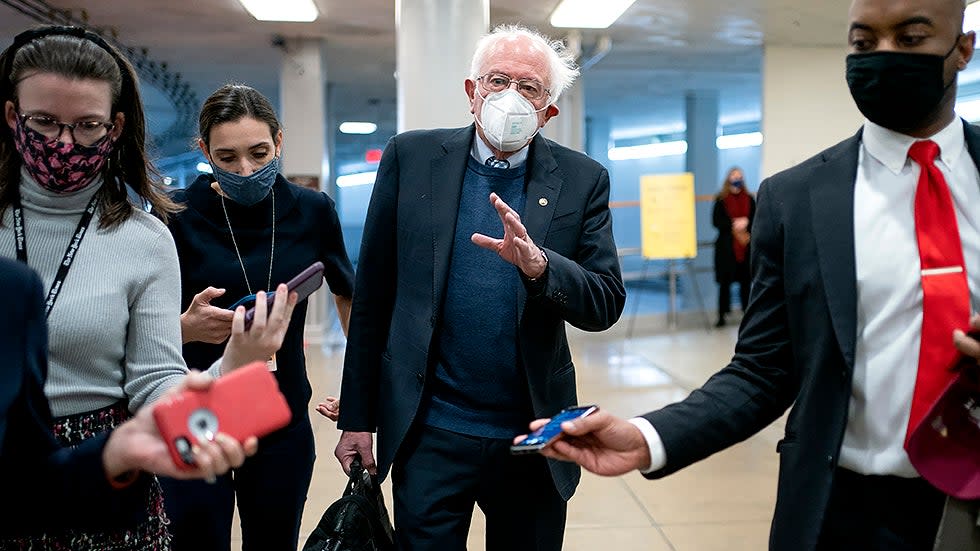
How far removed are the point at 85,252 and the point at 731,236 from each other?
9.42 metres

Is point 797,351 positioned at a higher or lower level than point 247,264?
lower

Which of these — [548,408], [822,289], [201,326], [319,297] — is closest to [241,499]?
[201,326]

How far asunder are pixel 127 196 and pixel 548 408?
106 centimetres

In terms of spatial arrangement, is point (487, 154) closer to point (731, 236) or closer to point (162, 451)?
point (162, 451)

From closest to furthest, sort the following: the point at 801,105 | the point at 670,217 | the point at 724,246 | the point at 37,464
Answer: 1. the point at 37,464
2. the point at 670,217
3. the point at 801,105
4. the point at 724,246

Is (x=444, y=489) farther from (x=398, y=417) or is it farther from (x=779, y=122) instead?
(x=779, y=122)

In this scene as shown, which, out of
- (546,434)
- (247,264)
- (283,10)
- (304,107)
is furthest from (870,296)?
(304,107)

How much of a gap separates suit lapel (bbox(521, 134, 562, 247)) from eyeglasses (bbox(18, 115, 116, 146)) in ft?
3.24

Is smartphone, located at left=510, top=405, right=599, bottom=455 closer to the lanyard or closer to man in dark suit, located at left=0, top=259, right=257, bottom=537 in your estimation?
man in dark suit, located at left=0, top=259, right=257, bottom=537

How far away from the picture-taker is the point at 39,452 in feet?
3.82

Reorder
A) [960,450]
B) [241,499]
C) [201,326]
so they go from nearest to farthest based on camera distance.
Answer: [960,450] < [201,326] < [241,499]

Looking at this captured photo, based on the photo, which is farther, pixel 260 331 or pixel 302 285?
pixel 302 285

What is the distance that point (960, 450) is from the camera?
4.09ft

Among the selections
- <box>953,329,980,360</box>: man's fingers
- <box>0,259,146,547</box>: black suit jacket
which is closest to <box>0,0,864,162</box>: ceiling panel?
<box>0,259,146,547</box>: black suit jacket
